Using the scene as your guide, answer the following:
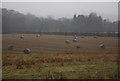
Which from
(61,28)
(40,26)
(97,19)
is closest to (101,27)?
(97,19)

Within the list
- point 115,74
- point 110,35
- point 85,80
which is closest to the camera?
point 85,80

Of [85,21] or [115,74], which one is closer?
[115,74]

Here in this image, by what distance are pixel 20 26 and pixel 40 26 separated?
14001 millimetres

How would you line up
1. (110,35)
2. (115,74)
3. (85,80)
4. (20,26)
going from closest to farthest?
1. (85,80)
2. (115,74)
3. (110,35)
4. (20,26)

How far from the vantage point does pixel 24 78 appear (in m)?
11.5

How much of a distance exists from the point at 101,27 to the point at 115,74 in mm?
111936

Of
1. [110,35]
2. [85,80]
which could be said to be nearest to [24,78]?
[85,80]

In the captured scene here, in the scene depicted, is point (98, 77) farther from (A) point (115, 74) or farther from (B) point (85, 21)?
(B) point (85, 21)

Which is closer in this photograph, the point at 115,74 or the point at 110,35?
the point at 115,74


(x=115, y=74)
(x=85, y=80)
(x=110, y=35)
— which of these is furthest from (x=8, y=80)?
(x=110, y=35)

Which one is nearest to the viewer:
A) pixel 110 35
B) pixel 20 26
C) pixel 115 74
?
pixel 115 74

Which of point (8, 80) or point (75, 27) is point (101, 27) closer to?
point (75, 27)

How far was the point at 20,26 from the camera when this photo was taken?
397 ft

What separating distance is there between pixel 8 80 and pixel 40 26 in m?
118
